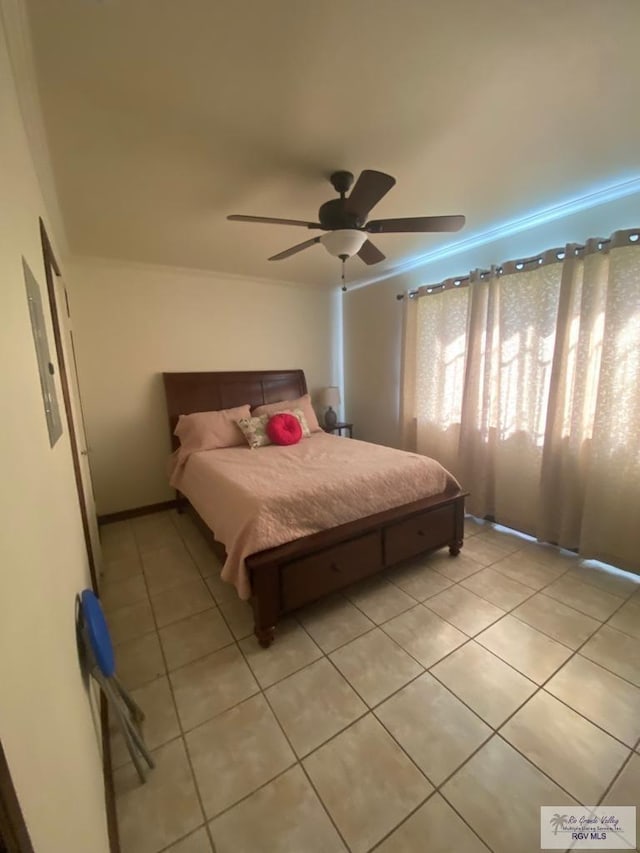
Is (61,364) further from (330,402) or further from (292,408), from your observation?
(330,402)

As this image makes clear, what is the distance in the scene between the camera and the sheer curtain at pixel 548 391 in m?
2.20

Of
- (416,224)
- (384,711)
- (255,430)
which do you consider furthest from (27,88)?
(384,711)

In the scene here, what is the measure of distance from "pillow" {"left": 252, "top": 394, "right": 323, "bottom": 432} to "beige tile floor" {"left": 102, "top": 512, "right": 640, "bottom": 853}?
69.2 inches

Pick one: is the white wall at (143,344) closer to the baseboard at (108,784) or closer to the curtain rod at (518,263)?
the curtain rod at (518,263)

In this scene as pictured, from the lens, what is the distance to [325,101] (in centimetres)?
140

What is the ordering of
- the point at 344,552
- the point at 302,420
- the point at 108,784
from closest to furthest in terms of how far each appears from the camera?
the point at 108,784, the point at 344,552, the point at 302,420

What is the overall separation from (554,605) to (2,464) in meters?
2.58

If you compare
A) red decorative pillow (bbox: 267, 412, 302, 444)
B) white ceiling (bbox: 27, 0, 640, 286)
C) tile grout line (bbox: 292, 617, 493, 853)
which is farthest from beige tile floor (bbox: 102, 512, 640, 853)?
white ceiling (bbox: 27, 0, 640, 286)

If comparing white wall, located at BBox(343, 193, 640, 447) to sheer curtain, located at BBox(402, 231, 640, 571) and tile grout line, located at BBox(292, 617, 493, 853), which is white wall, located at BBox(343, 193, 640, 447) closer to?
sheer curtain, located at BBox(402, 231, 640, 571)

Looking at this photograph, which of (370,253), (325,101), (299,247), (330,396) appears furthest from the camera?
(330,396)

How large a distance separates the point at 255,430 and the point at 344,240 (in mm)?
1857

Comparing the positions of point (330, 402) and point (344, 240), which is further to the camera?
point (330, 402)

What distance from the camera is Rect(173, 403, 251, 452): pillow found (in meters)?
3.10

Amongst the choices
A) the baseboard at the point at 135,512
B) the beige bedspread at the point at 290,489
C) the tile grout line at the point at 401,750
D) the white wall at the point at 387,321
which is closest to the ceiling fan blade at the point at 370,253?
the white wall at the point at 387,321
